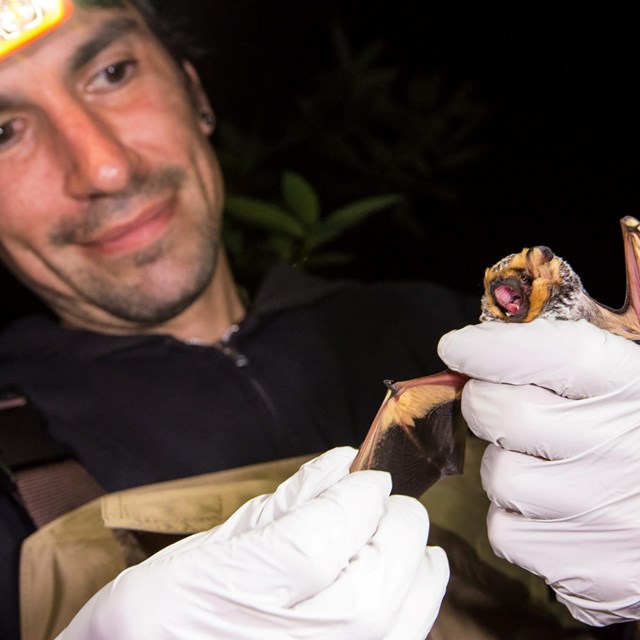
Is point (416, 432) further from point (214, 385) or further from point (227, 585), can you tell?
point (214, 385)

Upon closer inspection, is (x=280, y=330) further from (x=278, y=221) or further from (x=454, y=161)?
(x=454, y=161)

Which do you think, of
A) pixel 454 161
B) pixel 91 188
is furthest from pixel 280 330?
pixel 454 161

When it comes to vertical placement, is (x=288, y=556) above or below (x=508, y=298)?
below

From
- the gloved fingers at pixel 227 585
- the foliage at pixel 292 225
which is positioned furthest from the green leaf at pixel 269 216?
the gloved fingers at pixel 227 585

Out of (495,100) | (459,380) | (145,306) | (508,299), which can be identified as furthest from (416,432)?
(495,100)

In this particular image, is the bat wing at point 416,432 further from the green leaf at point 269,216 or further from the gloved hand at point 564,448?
the green leaf at point 269,216

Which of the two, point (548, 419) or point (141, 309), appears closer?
point (548, 419)
